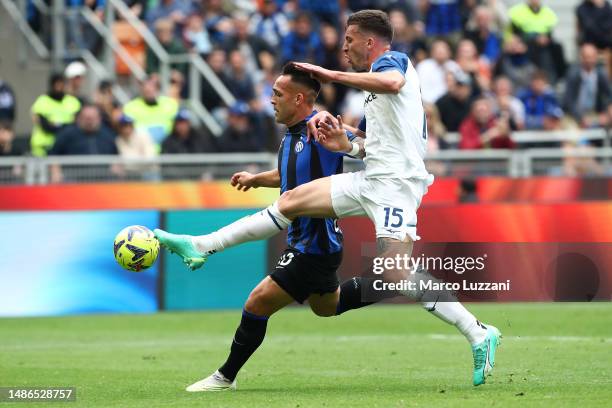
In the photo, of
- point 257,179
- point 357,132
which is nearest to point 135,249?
point 257,179

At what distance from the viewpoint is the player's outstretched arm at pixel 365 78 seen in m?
8.68

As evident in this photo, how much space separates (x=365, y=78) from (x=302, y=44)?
1406 centimetres

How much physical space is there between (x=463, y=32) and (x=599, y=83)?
9.15 ft

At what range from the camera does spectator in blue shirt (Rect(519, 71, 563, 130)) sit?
22.0 metres

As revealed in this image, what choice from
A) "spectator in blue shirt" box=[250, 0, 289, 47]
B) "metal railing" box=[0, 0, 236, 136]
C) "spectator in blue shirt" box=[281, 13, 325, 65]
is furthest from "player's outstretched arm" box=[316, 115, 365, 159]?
"spectator in blue shirt" box=[250, 0, 289, 47]

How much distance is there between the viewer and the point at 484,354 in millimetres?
9188

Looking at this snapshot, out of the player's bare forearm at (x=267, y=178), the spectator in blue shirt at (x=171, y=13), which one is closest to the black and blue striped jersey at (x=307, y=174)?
the player's bare forearm at (x=267, y=178)

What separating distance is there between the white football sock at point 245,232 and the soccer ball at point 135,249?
0.37m

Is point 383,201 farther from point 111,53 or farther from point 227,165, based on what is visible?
point 111,53

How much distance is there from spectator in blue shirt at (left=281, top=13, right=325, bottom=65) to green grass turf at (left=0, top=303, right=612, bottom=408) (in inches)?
246

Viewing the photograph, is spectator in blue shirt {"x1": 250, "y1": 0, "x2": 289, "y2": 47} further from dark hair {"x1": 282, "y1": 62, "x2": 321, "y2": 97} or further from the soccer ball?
the soccer ball

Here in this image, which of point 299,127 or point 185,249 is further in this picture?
point 299,127

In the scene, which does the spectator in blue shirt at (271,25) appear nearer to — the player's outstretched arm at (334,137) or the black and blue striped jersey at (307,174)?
the black and blue striped jersey at (307,174)

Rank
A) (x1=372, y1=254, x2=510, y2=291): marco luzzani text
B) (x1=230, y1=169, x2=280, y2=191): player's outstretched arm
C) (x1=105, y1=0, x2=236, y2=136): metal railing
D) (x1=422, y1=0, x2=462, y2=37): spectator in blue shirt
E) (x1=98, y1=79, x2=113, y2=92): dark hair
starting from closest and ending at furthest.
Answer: (x1=372, y1=254, x2=510, y2=291): marco luzzani text, (x1=230, y1=169, x2=280, y2=191): player's outstretched arm, (x1=98, y1=79, x2=113, y2=92): dark hair, (x1=105, y1=0, x2=236, y2=136): metal railing, (x1=422, y1=0, x2=462, y2=37): spectator in blue shirt
